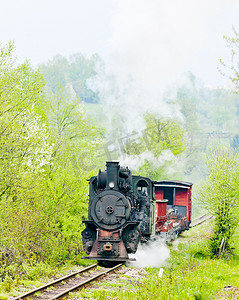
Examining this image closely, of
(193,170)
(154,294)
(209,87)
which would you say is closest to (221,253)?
(154,294)

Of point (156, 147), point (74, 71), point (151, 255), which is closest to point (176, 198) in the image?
point (156, 147)

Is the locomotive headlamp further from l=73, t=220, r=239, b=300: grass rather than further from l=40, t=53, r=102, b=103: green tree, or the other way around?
l=40, t=53, r=102, b=103: green tree

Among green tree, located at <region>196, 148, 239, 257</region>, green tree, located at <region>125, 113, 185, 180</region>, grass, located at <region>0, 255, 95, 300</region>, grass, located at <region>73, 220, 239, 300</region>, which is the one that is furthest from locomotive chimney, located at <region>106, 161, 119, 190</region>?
green tree, located at <region>125, 113, 185, 180</region>

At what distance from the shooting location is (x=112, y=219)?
14586 millimetres

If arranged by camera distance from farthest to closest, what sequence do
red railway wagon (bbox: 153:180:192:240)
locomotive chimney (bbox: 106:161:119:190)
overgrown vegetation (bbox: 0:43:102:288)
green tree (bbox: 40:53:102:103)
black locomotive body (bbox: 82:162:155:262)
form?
green tree (bbox: 40:53:102:103) → red railway wagon (bbox: 153:180:192:240) → locomotive chimney (bbox: 106:161:119:190) → black locomotive body (bbox: 82:162:155:262) → overgrown vegetation (bbox: 0:43:102:288)

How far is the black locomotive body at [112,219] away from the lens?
14.4 metres

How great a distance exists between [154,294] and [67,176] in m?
8.48

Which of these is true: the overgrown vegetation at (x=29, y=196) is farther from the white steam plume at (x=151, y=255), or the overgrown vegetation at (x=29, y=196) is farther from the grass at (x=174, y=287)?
the grass at (x=174, y=287)

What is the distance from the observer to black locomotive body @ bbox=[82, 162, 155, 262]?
14414 millimetres

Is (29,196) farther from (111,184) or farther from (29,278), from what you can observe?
(29,278)

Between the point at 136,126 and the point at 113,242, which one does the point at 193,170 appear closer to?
the point at 136,126

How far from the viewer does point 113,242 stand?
47.3 feet

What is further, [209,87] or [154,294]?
[209,87]

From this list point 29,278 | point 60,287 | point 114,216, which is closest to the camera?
point 60,287
